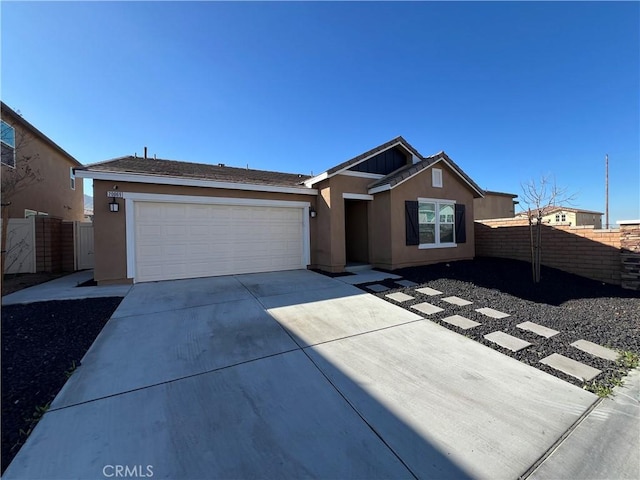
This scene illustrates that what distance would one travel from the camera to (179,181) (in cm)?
771

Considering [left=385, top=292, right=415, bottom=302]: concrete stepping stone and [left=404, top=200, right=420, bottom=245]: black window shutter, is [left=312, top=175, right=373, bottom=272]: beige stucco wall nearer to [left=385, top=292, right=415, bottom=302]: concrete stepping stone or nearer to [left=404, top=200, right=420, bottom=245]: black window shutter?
[left=404, top=200, right=420, bottom=245]: black window shutter

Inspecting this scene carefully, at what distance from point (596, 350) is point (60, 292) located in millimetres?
10454

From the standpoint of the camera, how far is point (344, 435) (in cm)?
205

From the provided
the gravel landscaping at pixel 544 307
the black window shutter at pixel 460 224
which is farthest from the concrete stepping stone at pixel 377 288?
the black window shutter at pixel 460 224

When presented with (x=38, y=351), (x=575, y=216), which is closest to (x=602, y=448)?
(x=38, y=351)

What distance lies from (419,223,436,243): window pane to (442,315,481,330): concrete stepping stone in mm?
5292

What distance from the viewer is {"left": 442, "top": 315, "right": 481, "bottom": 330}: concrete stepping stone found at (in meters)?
4.27

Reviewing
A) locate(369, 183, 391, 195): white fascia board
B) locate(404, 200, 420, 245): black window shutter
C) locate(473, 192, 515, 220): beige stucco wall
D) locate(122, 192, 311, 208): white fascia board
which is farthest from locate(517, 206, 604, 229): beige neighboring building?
locate(122, 192, 311, 208): white fascia board

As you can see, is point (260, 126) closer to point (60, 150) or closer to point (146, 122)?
point (146, 122)

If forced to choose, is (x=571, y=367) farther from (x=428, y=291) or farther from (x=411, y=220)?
(x=411, y=220)

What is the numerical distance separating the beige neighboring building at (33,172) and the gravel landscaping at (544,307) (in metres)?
11.3

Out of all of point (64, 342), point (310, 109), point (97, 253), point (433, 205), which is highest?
point (310, 109)

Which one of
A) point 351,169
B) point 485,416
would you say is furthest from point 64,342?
point 351,169

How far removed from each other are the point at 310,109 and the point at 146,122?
20.9ft
